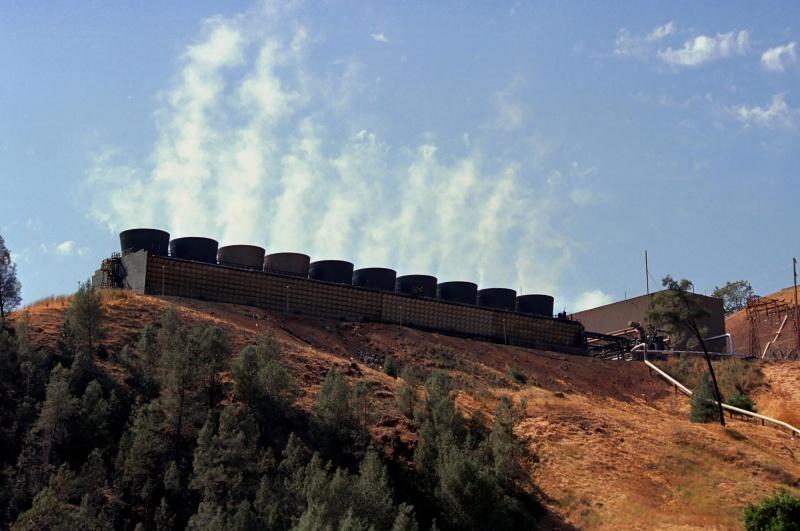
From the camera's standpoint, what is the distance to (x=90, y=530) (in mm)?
26734

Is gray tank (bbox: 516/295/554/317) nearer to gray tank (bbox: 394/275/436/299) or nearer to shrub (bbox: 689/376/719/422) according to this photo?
gray tank (bbox: 394/275/436/299)

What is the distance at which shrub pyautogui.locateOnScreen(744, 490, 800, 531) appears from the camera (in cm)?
2905

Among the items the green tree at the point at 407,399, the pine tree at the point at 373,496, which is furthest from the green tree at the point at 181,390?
the green tree at the point at 407,399

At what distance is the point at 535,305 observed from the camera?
64062 mm

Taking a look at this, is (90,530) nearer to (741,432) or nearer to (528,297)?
(741,432)

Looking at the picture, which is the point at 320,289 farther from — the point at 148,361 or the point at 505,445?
the point at 505,445

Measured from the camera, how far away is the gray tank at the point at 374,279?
58562mm

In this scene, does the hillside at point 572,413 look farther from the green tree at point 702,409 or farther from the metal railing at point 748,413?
the green tree at point 702,409

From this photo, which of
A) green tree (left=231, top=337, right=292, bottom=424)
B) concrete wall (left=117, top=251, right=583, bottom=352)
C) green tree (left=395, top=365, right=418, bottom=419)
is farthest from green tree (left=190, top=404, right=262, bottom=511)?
concrete wall (left=117, top=251, right=583, bottom=352)

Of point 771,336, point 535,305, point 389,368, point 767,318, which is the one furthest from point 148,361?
point 767,318

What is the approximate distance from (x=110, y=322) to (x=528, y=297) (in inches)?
1222

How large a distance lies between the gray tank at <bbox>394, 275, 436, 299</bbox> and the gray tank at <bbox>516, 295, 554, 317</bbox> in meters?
7.34

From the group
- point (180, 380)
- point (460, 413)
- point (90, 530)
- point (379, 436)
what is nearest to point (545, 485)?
point (460, 413)

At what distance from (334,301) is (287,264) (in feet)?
11.8
